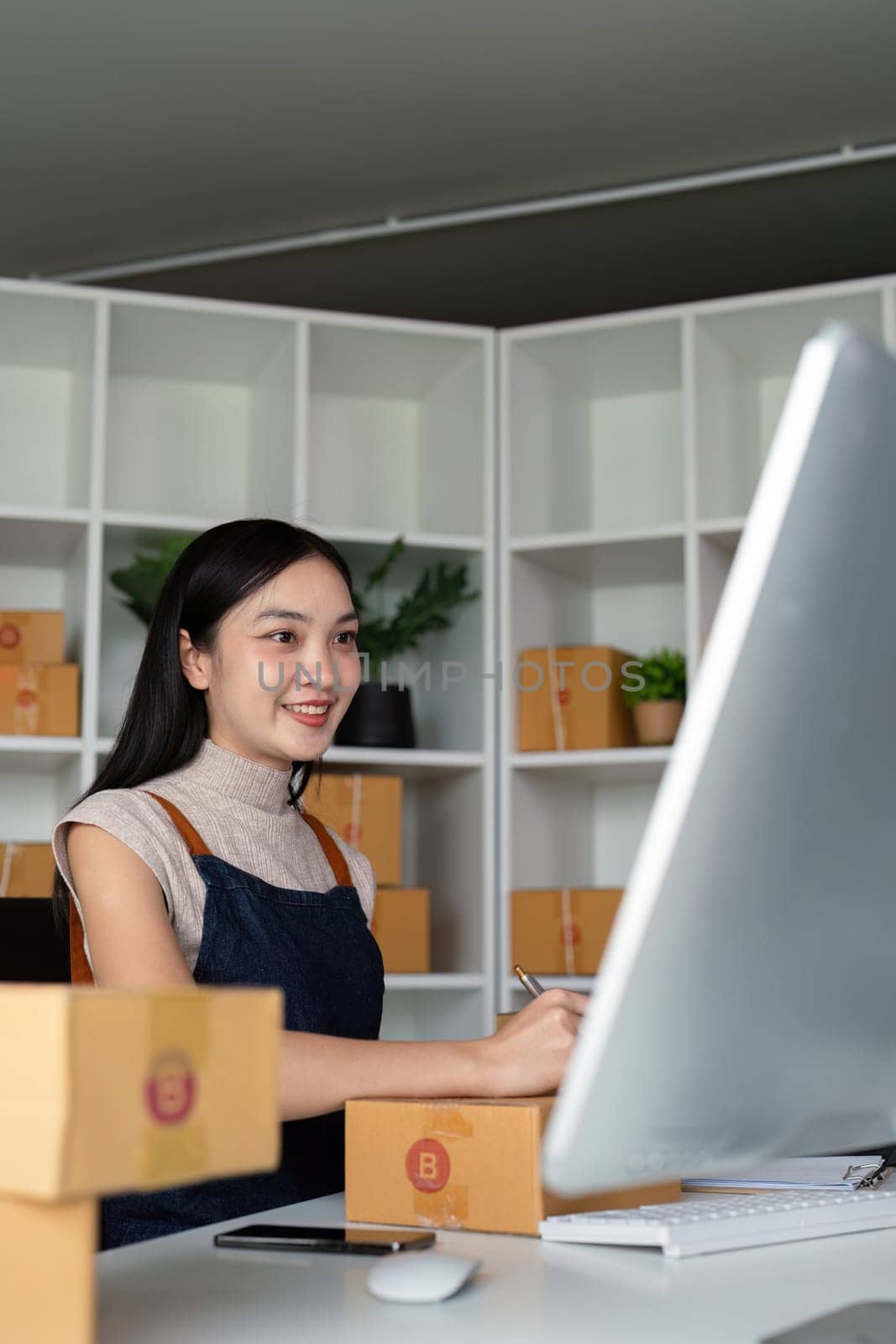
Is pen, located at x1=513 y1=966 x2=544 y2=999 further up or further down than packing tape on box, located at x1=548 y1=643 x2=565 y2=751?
further down

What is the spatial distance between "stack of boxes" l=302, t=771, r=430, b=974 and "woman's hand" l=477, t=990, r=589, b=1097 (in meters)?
1.82

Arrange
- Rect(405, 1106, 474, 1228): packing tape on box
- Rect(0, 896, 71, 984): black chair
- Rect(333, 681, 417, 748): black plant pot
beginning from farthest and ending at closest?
Rect(333, 681, 417, 748): black plant pot → Rect(0, 896, 71, 984): black chair → Rect(405, 1106, 474, 1228): packing tape on box

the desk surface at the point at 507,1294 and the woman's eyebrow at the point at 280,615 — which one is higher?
the woman's eyebrow at the point at 280,615

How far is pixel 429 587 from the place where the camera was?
3.20 meters

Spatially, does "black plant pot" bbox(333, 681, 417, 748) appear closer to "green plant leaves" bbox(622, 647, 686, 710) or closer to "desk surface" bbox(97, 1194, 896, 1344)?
"green plant leaves" bbox(622, 647, 686, 710)

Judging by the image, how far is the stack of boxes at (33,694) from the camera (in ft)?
9.26

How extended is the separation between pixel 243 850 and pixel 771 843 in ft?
3.66

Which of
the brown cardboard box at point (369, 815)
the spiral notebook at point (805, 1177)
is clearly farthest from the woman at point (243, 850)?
the brown cardboard box at point (369, 815)

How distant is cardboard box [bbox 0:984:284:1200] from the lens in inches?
21.9

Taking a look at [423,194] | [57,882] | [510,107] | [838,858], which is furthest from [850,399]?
[423,194]

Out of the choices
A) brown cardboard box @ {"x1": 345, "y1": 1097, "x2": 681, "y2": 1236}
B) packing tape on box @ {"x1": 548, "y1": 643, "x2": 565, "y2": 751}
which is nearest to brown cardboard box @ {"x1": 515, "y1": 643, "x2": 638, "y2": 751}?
packing tape on box @ {"x1": 548, "y1": 643, "x2": 565, "y2": 751}

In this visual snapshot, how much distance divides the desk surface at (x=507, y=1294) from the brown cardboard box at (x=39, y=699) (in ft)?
6.73

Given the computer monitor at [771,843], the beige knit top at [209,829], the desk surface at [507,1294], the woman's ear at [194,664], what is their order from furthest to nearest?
the woman's ear at [194,664], the beige knit top at [209,829], the desk surface at [507,1294], the computer monitor at [771,843]

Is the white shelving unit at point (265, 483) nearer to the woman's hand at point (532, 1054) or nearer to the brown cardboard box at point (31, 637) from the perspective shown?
the brown cardboard box at point (31, 637)
